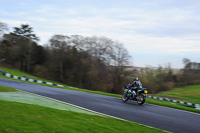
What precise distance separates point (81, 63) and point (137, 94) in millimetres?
36107

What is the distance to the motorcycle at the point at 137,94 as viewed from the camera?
14.0 metres

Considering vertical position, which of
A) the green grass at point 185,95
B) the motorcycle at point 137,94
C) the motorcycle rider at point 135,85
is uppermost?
the motorcycle rider at point 135,85

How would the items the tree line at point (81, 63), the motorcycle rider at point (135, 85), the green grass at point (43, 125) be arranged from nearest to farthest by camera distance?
the green grass at point (43, 125) → the motorcycle rider at point (135, 85) → the tree line at point (81, 63)

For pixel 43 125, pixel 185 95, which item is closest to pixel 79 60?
pixel 185 95

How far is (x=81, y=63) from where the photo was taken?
163 ft

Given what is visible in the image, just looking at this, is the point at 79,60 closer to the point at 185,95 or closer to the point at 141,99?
the point at 185,95

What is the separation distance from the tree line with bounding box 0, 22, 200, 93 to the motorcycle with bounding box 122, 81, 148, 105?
31.4 meters

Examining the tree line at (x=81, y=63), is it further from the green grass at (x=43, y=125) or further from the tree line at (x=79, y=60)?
A: the green grass at (x=43, y=125)

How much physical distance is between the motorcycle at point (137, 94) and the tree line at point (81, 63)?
103 feet

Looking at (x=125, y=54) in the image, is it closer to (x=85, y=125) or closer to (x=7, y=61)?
(x=7, y=61)

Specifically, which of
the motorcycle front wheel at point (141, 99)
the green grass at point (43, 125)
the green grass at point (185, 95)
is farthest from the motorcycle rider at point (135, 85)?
the green grass at point (185, 95)

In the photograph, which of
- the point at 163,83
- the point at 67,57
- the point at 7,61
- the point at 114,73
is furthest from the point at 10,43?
the point at 163,83

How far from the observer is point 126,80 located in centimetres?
4844

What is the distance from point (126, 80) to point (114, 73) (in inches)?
139
